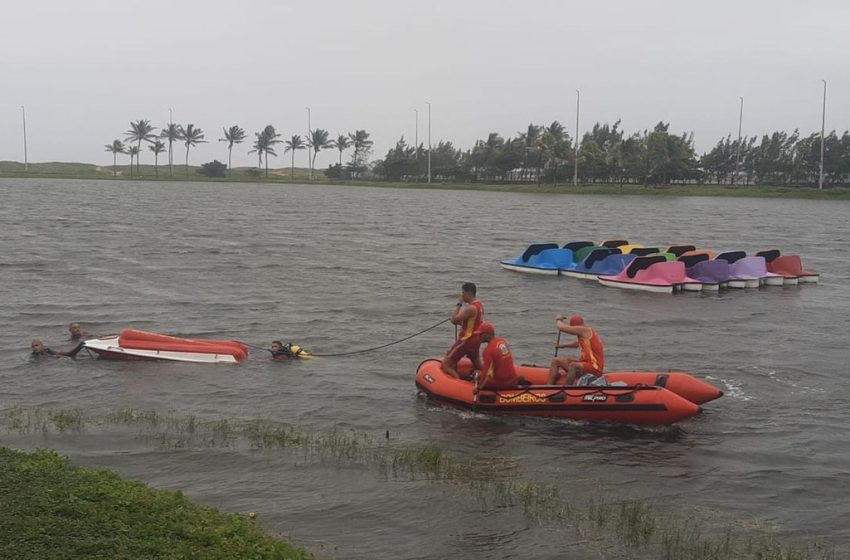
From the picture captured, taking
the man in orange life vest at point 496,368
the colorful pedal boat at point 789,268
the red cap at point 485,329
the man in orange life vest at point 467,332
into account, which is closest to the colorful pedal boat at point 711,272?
the colorful pedal boat at point 789,268

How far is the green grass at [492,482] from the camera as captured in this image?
31.2 ft

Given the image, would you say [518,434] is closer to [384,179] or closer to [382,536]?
[382,536]

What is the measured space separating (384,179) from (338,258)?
430 ft

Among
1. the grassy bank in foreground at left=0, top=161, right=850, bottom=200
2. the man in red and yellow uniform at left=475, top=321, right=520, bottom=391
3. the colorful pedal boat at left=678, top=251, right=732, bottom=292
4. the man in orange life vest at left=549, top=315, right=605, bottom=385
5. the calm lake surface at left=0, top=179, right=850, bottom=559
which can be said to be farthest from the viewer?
the grassy bank in foreground at left=0, top=161, right=850, bottom=200

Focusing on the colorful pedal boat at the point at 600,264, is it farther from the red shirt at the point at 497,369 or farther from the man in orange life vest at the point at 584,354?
the red shirt at the point at 497,369

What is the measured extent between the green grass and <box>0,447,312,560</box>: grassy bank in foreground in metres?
3.11

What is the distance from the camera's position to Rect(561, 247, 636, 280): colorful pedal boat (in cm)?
3256

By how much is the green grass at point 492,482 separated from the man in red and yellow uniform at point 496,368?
6.16 feet

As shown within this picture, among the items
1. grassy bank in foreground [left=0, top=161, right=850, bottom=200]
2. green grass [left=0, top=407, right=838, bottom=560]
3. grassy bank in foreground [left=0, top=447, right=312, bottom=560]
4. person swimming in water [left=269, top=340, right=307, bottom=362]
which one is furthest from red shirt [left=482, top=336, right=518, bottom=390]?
grassy bank in foreground [left=0, top=161, right=850, bottom=200]

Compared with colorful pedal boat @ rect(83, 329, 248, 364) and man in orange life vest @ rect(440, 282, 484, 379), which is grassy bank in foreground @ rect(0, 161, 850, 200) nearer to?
man in orange life vest @ rect(440, 282, 484, 379)

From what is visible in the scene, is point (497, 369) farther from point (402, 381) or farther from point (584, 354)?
point (402, 381)

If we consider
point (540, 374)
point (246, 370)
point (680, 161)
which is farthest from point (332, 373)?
point (680, 161)

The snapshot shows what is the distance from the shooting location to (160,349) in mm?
18312

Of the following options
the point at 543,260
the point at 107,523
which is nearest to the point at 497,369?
the point at 107,523
